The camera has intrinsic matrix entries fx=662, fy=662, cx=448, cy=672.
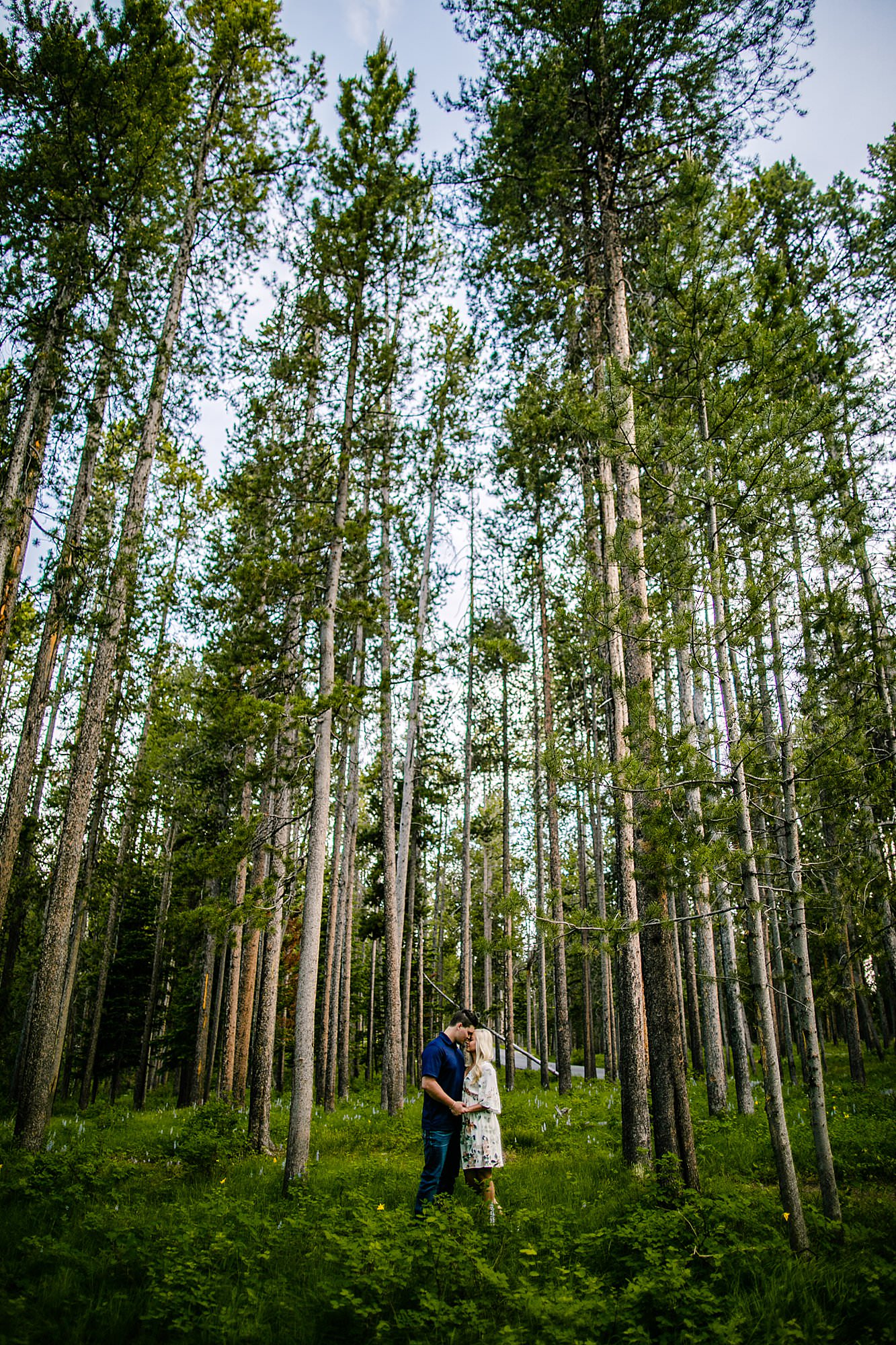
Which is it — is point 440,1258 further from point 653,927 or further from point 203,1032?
point 203,1032

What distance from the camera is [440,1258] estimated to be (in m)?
3.82

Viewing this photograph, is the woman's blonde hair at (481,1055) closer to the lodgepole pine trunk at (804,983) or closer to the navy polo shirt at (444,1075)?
the navy polo shirt at (444,1075)

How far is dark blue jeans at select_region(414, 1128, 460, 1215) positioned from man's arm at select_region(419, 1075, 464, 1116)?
218 millimetres

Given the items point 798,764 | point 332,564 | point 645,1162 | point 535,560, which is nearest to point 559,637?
point 535,560

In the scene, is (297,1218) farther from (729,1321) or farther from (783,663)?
(783,663)

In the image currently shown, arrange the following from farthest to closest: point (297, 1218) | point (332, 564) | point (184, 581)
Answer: point (184, 581), point (332, 564), point (297, 1218)

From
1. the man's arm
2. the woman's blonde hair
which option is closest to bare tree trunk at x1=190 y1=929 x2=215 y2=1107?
the woman's blonde hair

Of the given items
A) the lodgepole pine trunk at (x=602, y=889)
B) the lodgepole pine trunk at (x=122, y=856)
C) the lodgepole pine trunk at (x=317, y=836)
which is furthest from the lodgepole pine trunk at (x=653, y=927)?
the lodgepole pine trunk at (x=122, y=856)

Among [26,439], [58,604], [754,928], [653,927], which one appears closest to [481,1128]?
[653,927]

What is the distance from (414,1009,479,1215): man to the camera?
5.22 meters

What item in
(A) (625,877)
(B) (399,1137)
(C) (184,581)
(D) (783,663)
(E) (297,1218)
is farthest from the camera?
(C) (184,581)

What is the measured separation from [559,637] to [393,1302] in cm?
1288

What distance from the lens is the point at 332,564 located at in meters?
8.31

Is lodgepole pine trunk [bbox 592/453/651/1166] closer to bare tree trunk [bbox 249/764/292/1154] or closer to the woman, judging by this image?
the woman
